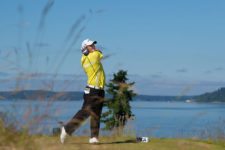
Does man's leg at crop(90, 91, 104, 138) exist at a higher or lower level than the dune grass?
higher

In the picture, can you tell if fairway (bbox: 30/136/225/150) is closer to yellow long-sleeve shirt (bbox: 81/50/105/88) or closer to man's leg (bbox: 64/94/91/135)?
man's leg (bbox: 64/94/91/135)

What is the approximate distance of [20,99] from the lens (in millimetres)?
7363

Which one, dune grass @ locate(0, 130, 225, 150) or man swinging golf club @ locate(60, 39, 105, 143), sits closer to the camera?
dune grass @ locate(0, 130, 225, 150)

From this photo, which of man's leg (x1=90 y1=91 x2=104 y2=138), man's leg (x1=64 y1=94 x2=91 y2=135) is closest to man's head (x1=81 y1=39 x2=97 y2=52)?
man's leg (x1=90 y1=91 x2=104 y2=138)

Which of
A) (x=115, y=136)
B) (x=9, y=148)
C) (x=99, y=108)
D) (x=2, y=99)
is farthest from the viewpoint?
(x=115, y=136)

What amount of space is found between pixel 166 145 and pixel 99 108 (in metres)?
1.45

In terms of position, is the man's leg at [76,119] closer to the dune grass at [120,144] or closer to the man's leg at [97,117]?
the dune grass at [120,144]

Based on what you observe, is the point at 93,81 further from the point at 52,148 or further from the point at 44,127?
the point at 44,127

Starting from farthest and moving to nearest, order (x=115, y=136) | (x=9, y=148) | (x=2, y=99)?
(x=115, y=136) → (x=2, y=99) → (x=9, y=148)

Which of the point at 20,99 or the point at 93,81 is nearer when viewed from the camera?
the point at 20,99

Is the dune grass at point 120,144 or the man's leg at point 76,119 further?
the man's leg at point 76,119

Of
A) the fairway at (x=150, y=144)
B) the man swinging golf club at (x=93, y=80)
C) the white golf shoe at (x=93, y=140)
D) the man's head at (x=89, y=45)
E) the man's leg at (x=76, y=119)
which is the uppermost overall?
the man's head at (x=89, y=45)

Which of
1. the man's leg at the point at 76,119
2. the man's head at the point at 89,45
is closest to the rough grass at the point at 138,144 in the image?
the man's leg at the point at 76,119

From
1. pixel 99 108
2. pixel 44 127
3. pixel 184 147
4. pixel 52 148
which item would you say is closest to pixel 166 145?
pixel 184 147
